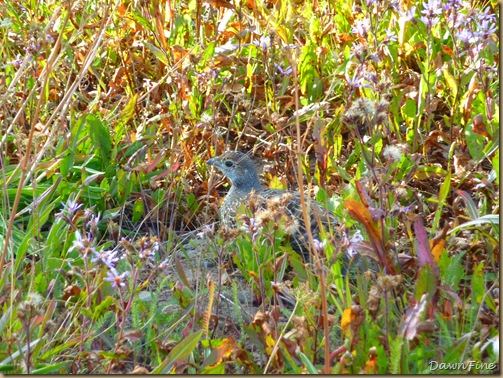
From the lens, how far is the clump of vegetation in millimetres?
3174

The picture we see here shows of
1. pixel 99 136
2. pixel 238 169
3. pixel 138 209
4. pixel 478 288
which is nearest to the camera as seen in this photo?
pixel 478 288

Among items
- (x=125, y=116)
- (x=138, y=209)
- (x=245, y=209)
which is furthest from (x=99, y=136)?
(x=245, y=209)

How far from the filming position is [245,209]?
176 inches

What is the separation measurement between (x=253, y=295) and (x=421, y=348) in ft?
4.10

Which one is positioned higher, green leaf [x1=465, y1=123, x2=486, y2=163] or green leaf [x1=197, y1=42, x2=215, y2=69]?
green leaf [x1=197, y1=42, x2=215, y2=69]

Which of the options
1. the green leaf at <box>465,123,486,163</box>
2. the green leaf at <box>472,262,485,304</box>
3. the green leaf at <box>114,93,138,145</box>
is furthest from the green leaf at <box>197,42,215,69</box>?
the green leaf at <box>472,262,485,304</box>

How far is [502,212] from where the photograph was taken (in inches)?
153

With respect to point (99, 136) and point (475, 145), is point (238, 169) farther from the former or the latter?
point (475, 145)

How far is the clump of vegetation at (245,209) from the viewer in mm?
3174

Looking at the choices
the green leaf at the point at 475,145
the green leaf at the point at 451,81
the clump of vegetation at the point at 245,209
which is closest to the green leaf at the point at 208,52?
the clump of vegetation at the point at 245,209

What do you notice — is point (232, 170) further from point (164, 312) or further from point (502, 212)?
point (502, 212)

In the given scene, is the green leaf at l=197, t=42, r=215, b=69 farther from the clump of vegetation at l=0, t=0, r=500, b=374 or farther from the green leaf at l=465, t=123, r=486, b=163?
the green leaf at l=465, t=123, r=486, b=163

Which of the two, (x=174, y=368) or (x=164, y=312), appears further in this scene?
(x=164, y=312)

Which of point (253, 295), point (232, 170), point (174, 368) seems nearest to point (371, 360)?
point (174, 368)
